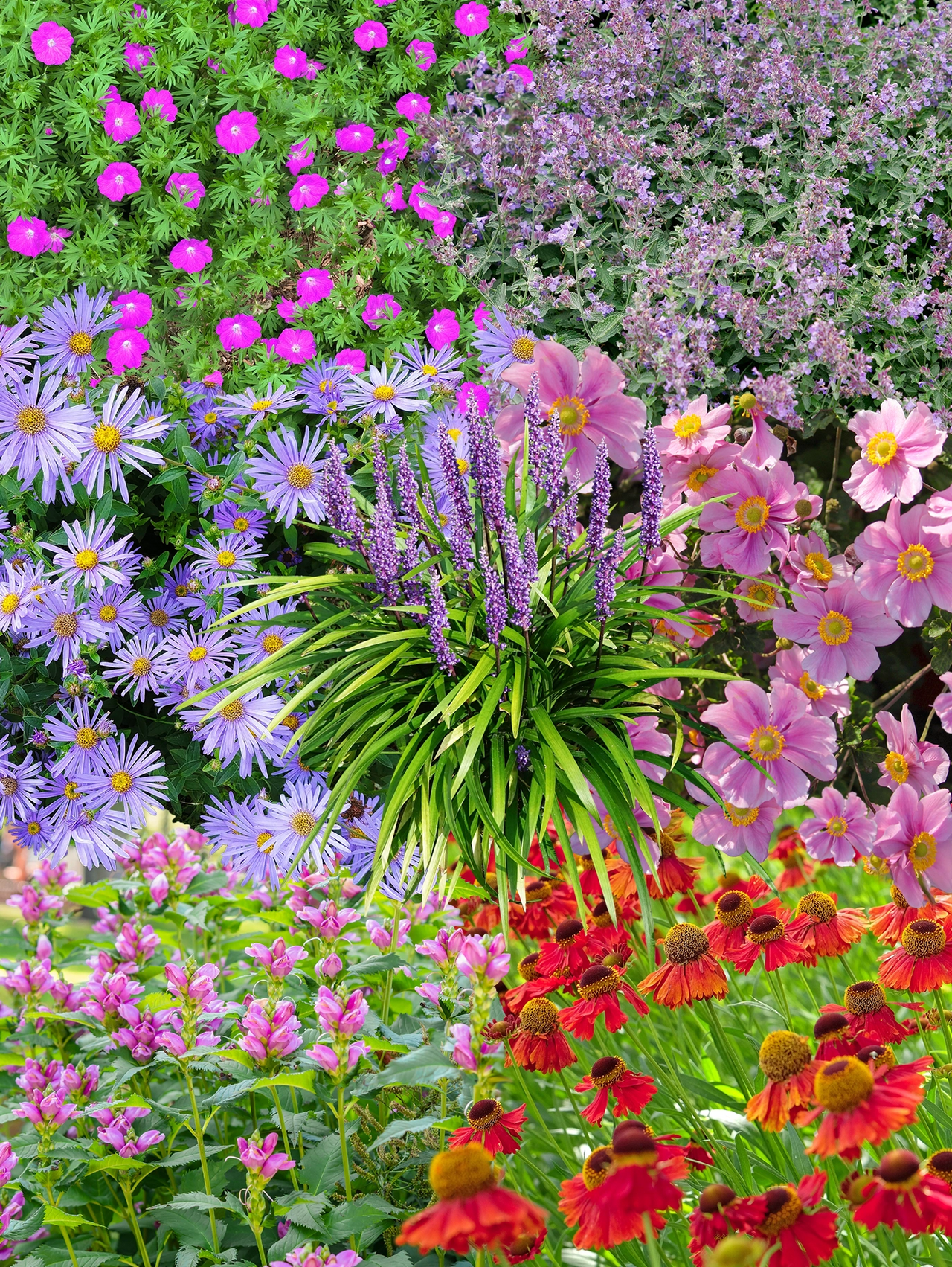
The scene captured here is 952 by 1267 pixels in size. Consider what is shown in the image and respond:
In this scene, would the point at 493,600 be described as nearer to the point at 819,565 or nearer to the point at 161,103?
the point at 819,565

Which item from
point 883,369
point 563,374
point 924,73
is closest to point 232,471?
point 563,374

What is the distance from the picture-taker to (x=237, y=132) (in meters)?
2.47

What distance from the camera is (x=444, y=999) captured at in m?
1.67

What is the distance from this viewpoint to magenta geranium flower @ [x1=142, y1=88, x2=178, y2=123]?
2516mm

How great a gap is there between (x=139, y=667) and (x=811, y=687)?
1.26 meters

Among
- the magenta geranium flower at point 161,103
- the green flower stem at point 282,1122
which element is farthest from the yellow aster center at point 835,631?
the magenta geranium flower at point 161,103

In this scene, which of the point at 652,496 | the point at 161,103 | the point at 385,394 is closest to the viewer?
the point at 652,496

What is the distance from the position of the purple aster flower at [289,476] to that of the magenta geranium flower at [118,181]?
0.79 m

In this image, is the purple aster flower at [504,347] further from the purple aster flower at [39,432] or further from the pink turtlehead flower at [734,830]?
the pink turtlehead flower at [734,830]

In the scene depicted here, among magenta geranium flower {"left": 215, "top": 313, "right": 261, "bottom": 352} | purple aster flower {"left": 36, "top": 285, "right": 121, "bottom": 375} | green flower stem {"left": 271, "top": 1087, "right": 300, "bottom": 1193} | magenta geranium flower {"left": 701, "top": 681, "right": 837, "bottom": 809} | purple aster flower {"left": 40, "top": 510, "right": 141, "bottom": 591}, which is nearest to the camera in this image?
green flower stem {"left": 271, "top": 1087, "right": 300, "bottom": 1193}

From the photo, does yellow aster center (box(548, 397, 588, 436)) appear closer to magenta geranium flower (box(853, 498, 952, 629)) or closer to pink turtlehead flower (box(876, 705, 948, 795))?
magenta geranium flower (box(853, 498, 952, 629))

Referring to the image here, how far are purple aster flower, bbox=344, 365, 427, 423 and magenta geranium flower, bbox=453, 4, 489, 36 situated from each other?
96 centimetres

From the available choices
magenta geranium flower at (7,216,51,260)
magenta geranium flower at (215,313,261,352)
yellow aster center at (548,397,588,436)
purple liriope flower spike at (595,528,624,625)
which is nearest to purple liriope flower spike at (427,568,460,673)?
purple liriope flower spike at (595,528,624,625)

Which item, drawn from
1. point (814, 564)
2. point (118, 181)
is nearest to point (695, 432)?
point (814, 564)
